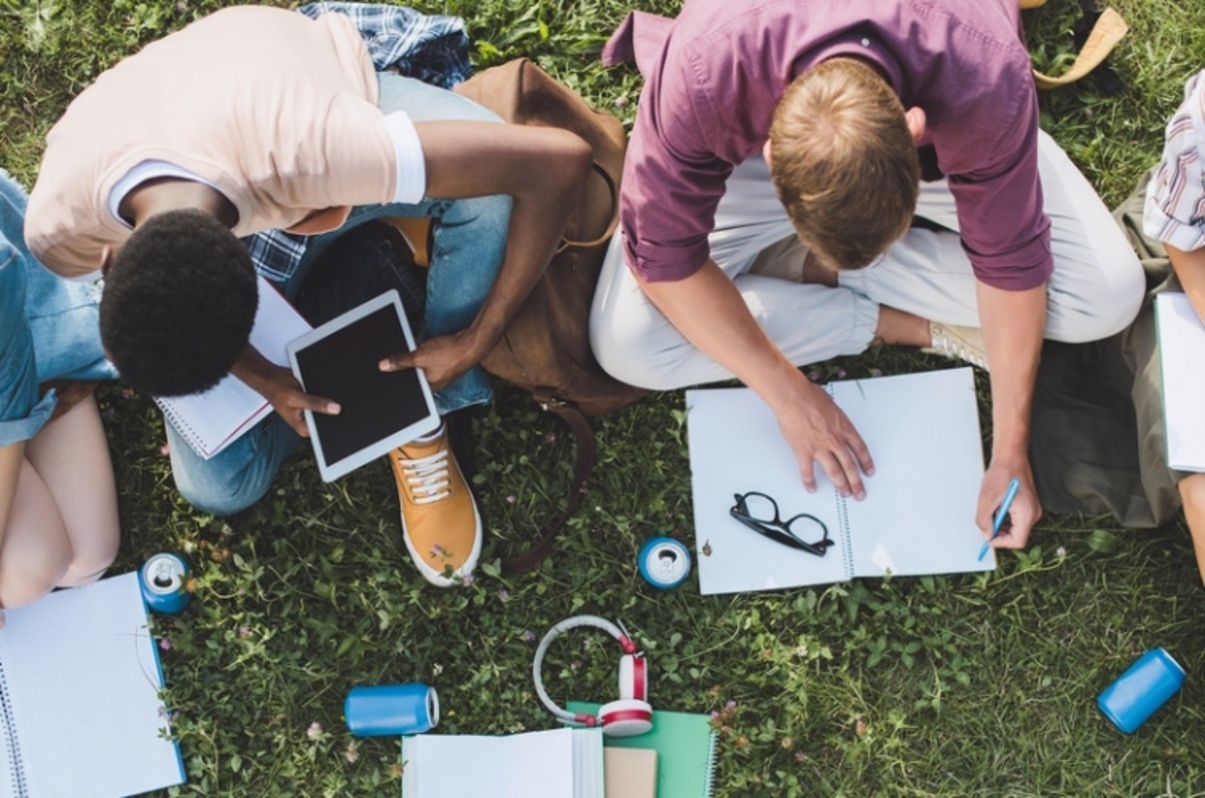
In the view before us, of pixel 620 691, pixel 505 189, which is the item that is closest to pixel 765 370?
pixel 505 189

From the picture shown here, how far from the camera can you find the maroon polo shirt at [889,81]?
7.21ft

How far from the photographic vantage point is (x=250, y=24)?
262cm

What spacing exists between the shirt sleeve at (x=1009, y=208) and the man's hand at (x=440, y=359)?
1.32 m

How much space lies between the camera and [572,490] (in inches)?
138

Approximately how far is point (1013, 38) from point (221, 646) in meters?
2.78

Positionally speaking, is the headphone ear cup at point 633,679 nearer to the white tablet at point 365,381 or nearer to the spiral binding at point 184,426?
the white tablet at point 365,381

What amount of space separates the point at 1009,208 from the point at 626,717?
1745 millimetres

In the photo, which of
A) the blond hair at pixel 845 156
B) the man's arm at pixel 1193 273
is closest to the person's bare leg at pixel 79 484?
the blond hair at pixel 845 156

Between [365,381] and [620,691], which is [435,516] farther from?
[620,691]

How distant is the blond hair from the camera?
2.04m

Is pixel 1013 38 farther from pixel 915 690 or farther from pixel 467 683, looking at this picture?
pixel 467 683

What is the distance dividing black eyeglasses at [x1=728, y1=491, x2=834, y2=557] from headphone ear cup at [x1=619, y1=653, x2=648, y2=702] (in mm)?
532

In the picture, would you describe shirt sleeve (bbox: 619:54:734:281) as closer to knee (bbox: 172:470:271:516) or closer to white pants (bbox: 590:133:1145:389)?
white pants (bbox: 590:133:1145:389)

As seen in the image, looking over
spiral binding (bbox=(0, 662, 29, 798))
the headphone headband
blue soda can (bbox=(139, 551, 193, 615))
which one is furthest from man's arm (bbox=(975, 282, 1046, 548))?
spiral binding (bbox=(0, 662, 29, 798))
